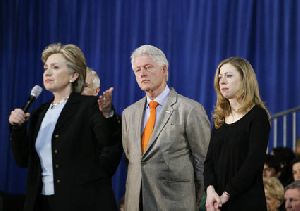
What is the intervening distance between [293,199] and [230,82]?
86cm

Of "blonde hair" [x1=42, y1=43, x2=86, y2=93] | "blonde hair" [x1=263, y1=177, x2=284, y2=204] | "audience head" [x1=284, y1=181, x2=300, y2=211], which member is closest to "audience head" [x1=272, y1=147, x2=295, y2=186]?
"blonde hair" [x1=263, y1=177, x2=284, y2=204]

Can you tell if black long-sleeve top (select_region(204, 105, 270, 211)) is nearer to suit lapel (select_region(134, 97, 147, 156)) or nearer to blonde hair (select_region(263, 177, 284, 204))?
suit lapel (select_region(134, 97, 147, 156))

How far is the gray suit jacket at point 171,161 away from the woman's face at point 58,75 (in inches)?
23.7

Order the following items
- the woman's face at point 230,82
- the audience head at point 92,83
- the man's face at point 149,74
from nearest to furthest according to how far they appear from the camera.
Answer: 1. the woman's face at point 230,82
2. the man's face at point 149,74
3. the audience head at point 92,83

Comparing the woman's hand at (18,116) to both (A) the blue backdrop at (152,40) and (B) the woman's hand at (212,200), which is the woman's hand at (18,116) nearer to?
(B) the woman's hand at (212,200)

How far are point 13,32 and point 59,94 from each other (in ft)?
17.8

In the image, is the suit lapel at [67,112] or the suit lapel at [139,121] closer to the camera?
the suit lapel at [67,112]

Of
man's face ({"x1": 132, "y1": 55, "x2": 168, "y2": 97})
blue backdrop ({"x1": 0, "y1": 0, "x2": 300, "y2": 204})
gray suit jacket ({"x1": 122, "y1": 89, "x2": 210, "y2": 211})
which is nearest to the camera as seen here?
gray suit jacket ({"x1": 122, "y1": 89, "x2": 210, "y2": 211})

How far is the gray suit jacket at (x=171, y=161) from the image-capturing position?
3482 millimetres

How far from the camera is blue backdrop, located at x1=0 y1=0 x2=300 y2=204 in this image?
23.0ft

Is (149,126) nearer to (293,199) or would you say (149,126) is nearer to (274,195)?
(293,199)

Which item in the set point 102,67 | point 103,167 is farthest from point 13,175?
point 103,167

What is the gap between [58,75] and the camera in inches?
123

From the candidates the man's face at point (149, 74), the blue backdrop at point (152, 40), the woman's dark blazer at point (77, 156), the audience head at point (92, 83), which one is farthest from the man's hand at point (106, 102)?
the blue backdrop at point (152, 40)
